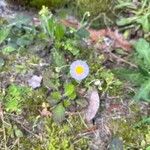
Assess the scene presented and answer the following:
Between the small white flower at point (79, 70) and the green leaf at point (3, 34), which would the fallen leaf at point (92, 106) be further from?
the green leaf at point (3, 34)

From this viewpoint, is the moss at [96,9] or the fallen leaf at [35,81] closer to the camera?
the fallen leaf at [35,81]

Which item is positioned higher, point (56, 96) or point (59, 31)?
point (59, 31)

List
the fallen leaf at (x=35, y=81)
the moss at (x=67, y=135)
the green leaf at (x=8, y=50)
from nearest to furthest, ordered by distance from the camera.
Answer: the moss at (x=67, y=135)
the fallen leaf at (x=35, y=81)
the green leaf at (x=8, y=50)

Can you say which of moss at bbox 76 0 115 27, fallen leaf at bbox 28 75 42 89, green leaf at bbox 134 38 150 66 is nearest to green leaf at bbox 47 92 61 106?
fallen leaf at bbox 28 75 42 89

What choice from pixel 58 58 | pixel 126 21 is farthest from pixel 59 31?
pixel 126 21

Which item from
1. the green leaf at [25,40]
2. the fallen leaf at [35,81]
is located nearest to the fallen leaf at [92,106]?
the fallen leaf at [35,81]

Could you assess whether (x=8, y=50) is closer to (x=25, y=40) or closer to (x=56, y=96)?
(x=25, y=40)
